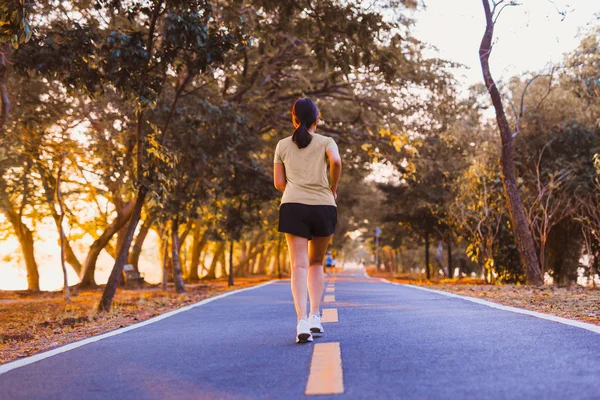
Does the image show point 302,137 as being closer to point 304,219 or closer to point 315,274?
point 304,219

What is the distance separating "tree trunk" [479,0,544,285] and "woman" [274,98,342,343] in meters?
11.6

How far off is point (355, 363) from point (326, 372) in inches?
13.8

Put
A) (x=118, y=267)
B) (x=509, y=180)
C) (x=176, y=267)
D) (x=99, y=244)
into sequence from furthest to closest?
(x=99, y=244)
(x=176, y=267)
(x=509, y=180)
(x=118, y=267)

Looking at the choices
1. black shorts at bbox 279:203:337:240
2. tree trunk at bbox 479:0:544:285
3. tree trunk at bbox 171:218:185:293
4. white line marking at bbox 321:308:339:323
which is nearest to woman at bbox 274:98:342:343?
black shorts at bbox 279:203:337:240

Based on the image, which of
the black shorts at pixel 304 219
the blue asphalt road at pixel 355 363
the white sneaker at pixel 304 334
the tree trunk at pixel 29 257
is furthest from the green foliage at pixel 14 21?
the tree trunk at pixel 29 257

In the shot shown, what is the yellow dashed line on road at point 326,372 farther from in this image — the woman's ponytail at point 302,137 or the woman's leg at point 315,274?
the woman's ponytail at point 302,137

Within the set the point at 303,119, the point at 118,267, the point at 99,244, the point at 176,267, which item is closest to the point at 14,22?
the point at 303,119

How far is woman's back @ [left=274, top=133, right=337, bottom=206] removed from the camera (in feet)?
18.9

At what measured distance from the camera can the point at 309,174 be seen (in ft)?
19.0

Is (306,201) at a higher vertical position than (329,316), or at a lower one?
higher

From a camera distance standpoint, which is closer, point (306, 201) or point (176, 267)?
point (306, 201)

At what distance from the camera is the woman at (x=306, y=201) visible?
570 centimetres

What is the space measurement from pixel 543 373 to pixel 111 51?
850 cm

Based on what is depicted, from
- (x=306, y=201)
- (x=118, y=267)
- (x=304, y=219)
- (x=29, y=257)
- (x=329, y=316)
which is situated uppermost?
(x=29, y=257)
